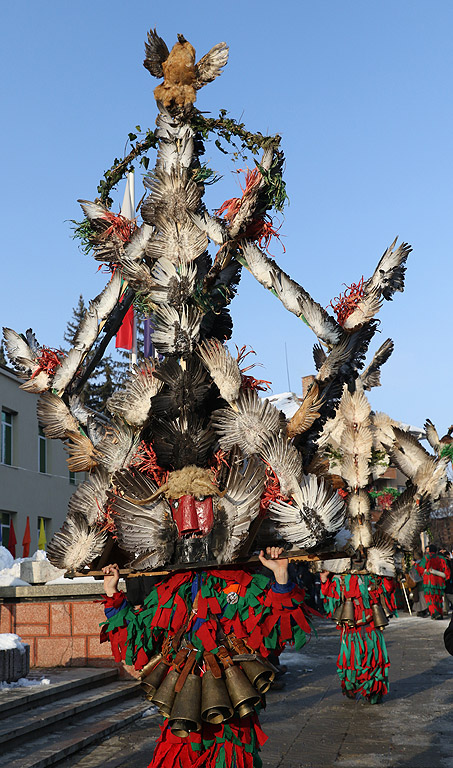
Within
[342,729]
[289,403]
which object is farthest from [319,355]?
[289,403]

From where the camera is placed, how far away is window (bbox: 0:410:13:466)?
78.7 feet

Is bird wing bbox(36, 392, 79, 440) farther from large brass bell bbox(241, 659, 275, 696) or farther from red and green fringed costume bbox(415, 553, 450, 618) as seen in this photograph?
red and green fringed costume bbox(415, 553, 450, 618)

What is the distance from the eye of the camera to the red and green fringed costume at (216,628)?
4.31m

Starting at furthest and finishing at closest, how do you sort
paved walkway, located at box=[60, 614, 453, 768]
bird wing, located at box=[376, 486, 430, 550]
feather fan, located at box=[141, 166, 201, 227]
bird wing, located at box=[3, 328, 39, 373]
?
bird wing, located at box=[376, 486, 430, 550], paved walkway, located at box=[60, 614, 453, 768], bird wing, located at box=[3, 328, 39, 373], feather fan, located at box=[141, 166, 201, 227]

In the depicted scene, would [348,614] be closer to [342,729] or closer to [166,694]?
[342,729]

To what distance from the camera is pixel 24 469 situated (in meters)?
25.2

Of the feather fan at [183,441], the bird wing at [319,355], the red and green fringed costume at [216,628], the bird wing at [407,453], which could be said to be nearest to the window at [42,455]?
the bird wing at [407,453]

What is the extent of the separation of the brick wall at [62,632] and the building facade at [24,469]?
13.6 m

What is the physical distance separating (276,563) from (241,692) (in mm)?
710

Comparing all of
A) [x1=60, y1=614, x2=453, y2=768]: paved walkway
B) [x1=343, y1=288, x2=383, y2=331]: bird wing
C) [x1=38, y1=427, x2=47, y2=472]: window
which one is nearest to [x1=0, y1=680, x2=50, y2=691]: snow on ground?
[x1=60, y1=614, x2=453, y2=768]: paved walkway

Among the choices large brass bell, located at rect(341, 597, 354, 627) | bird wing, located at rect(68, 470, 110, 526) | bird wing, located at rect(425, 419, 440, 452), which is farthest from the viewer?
bird wing, located at rect(425, 419, 440, 452)

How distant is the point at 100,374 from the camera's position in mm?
44344

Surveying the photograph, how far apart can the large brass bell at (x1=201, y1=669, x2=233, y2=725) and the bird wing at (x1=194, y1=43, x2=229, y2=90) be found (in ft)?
12.8

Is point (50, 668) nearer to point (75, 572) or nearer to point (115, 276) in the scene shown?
point (75, 572)
